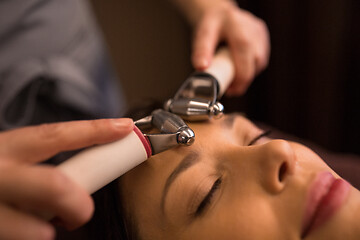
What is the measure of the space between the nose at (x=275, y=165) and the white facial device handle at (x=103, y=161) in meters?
0.19

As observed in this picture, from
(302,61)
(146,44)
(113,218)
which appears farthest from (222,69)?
(146,44)

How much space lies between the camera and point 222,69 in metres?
0.80

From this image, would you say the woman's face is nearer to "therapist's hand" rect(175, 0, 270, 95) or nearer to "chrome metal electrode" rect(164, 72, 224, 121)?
"chrome metal electrode" rect(164, 72, 224, 121)

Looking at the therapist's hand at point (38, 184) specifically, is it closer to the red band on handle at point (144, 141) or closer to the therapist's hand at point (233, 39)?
the red band on handle at point (144, 141)

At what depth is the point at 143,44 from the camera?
6.28 ft

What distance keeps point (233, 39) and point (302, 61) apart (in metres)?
0.71

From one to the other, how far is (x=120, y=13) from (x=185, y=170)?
4.76ft

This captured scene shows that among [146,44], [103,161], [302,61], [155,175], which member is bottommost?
[302,61]

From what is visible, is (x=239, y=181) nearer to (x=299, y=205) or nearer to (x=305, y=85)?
(x=299, y=205)

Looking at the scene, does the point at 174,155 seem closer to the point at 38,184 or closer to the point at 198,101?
the point at 198,101

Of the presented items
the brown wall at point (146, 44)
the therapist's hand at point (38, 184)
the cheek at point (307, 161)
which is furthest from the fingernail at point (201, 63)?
the brown wall at point (146, 44)

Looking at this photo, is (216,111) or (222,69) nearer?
(216,111)

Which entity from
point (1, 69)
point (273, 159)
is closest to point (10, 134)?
point (273, 159)

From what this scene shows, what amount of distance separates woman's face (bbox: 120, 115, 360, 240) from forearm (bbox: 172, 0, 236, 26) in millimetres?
501
